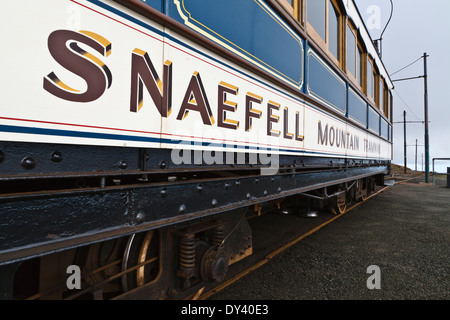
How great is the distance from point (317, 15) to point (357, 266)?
3083mm

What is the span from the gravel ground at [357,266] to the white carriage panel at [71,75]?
1.86m

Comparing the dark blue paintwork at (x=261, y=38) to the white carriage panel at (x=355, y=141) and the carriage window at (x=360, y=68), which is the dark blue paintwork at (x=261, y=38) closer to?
the white carriage panel at (x=355, y=141)

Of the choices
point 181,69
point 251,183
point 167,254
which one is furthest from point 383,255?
point 181,69

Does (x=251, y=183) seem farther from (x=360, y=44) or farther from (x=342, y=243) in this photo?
(x=360, y=44)

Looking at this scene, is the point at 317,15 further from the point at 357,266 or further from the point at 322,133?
the point at 357,266

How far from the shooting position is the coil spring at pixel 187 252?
5.39 ft

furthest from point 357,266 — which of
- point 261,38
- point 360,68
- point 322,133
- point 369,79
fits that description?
point 369,79

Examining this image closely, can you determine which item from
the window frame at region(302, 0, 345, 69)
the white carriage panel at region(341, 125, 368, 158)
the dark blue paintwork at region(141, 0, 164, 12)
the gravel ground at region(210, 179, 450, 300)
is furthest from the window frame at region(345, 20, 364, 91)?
the dark blue paintwork at region(141, 0, 164, 12)

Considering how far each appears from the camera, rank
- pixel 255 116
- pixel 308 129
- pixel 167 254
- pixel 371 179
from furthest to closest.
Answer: pixel 371 179 → pixel 308 129 → pixel 255 116 → pixel 167 254

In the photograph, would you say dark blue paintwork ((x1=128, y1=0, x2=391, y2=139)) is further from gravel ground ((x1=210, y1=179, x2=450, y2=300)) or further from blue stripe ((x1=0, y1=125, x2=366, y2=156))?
gravel ground ((x1=210, y1=179, x2=450, y2=300))

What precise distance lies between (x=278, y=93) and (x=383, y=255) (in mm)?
2616

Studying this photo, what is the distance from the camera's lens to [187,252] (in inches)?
64.8

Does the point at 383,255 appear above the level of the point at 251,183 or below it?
below
